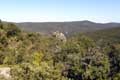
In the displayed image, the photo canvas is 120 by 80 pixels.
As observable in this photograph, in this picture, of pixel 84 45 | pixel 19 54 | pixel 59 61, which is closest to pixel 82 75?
pixel 59 61

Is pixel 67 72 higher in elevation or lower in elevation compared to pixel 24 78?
lower

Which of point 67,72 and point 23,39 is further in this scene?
point 23,39

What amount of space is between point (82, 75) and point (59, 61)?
35.1 ft

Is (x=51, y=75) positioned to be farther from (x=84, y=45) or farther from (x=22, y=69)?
(x=84, y=45)

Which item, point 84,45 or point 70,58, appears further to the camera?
point 84,45

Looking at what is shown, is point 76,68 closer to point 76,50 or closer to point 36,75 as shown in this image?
point 76,50

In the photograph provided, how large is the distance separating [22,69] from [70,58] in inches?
1234

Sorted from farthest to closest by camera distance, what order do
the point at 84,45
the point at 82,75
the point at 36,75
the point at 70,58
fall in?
the point at 84,45 < the point at 70,58 < the point at 82,75 < the point at 36,75

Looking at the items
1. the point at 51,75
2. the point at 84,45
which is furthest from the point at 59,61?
the point at 51,75

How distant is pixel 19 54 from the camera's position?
80312mm

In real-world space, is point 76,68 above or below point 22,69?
below

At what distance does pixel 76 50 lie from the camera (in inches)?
3305

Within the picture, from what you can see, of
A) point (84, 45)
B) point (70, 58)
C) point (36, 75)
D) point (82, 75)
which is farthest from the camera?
point (84, 45)

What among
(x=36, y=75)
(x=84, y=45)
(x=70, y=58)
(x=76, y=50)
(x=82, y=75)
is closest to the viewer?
(x=36, y=75)
